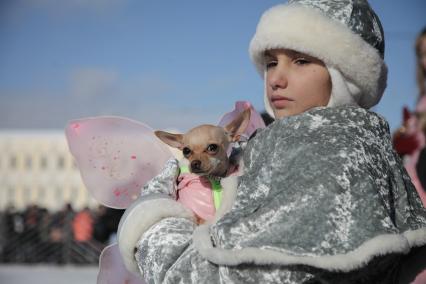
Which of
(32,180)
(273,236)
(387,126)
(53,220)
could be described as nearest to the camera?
(273,236)

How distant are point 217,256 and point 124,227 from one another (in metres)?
0.39

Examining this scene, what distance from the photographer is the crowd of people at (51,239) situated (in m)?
15.3

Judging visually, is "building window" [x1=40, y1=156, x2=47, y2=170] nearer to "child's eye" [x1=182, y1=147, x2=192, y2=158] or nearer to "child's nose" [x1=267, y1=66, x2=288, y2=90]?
"child's eye" [x1=182, y1=147, x2=192, y2=158]

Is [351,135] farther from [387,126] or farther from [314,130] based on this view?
[387,126]

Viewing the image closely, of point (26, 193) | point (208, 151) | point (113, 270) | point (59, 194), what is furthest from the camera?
point (26, 193)

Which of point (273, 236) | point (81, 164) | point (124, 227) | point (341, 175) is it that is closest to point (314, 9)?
point (341, 175)

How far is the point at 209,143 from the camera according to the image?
7.43 ft

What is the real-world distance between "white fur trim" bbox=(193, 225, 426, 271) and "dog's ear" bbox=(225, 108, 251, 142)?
0.88 metres

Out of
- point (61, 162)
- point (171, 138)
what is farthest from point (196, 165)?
point (61, 162)

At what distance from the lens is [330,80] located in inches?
67.7

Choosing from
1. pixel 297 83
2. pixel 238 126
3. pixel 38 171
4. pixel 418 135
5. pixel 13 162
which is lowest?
pixel 38 171

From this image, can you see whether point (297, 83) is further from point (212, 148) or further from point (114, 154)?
point (114, 154)

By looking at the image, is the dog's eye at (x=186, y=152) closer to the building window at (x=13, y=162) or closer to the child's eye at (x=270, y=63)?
the child's eye at (x=270, y=63)

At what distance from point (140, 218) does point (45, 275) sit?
36.7 feet
